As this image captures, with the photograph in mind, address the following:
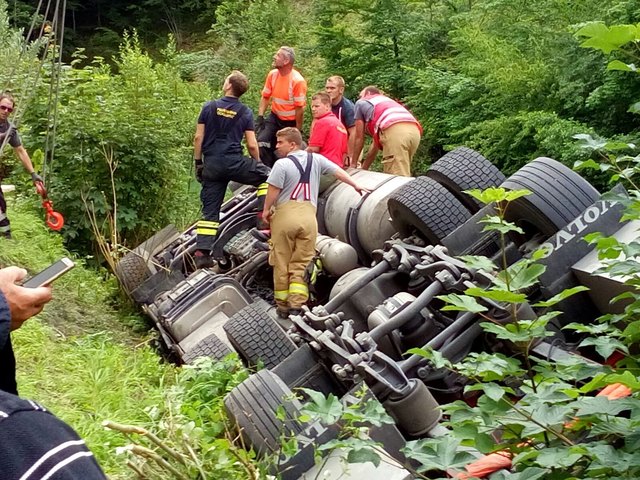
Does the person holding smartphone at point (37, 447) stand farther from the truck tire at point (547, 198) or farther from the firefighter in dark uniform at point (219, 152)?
the firefighter in dark uniform at point (219, 152)

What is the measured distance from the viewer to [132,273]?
25.0ft

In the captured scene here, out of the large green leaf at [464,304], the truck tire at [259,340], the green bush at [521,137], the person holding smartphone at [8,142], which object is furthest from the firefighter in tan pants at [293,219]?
the large green leaf at [464,304]

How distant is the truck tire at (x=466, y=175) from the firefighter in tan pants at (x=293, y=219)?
83cm

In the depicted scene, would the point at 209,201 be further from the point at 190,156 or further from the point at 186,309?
the point at 190,156

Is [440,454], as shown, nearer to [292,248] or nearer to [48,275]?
[48,275]

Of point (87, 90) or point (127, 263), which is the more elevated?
point (87, 90)

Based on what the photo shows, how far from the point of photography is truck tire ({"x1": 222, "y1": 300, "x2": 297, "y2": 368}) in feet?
14.7

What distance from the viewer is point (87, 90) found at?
29.1ft

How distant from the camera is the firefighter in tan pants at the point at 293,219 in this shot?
558 centimetres

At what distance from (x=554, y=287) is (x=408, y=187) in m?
1.39

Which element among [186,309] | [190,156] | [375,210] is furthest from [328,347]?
[190,156]

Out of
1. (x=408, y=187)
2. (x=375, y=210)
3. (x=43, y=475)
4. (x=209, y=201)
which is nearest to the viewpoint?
(x=43, y=475)

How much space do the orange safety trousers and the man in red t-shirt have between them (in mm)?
1618

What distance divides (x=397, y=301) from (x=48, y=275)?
2639 millimetres
